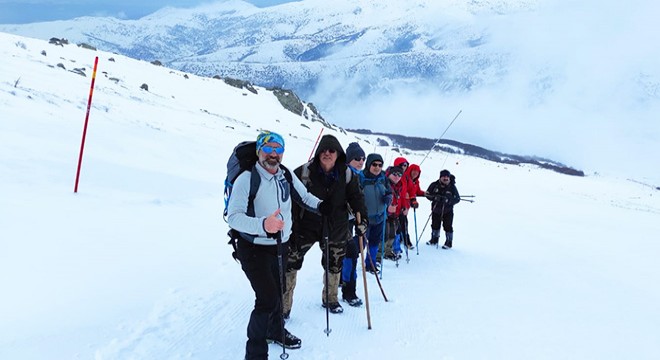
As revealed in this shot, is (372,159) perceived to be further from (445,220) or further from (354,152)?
(445,220)

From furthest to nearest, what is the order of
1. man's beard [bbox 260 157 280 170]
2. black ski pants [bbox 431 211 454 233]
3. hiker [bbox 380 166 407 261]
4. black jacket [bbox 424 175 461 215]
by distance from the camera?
black ski pants [bbox 431 211 454 233] → black jacket [bbox 424 175 461 215] → hiker [bbox 380 166 407 261] → man's beard [bbox 260 157 280 170]

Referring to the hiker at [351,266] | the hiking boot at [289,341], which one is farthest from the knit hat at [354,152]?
the hiking boot at [289,341]

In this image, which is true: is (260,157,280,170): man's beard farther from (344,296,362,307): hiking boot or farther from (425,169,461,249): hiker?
(425,169,461,249): hiker

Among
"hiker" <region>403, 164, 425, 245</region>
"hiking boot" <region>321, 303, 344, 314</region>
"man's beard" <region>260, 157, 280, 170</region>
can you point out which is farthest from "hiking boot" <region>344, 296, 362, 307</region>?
"hiker" <region>403, 164, 425, 245</region>

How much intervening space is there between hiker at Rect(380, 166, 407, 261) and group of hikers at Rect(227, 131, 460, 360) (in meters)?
0.05

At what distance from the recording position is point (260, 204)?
4059 mm

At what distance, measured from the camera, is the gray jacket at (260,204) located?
381 centimetres

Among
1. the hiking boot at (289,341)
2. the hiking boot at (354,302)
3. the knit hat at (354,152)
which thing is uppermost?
the knit hat at (354,152)

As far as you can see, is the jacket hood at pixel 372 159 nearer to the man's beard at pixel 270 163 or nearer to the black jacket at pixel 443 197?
the man's beard at pixel 270 163

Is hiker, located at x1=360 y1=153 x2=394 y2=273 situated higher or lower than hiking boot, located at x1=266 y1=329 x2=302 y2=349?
higher

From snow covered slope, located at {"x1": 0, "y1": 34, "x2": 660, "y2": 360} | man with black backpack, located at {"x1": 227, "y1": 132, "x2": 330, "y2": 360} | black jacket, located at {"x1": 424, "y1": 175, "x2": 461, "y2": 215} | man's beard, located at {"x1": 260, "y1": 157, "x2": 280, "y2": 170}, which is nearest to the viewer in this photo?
man with black backpack, located at {"x1": 227, "y1": 132, "x2": 330, "y2": 360}

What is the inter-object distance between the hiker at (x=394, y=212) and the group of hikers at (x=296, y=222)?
0.05 meters

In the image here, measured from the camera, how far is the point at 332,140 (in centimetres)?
514

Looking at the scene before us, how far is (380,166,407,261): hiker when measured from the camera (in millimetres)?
8438
